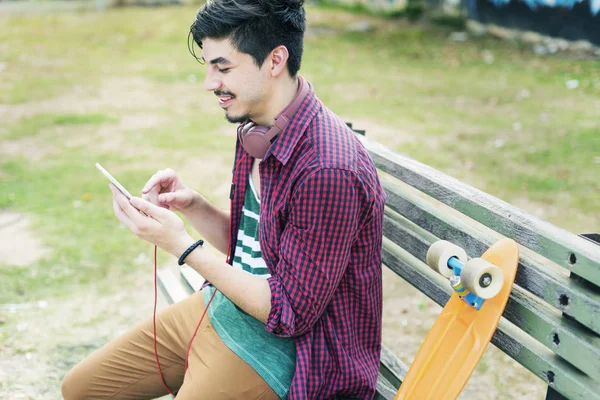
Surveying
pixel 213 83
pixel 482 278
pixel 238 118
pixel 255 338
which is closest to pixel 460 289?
pixel 482 278

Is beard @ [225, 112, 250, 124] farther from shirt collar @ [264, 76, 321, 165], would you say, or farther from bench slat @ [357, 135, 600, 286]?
bench slat @ [357, 135, 600, 286]

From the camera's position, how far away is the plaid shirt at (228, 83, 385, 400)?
2012mm

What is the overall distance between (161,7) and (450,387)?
48.8 feet

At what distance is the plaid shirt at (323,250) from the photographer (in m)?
2.01

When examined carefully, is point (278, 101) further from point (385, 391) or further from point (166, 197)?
point (385, 391)

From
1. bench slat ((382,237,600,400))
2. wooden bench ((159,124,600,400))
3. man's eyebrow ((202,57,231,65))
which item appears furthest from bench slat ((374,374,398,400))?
man's eyebrow ((202,57,231,65))

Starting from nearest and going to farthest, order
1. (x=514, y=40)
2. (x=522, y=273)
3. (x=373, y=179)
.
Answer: (x=522, y=273)
(x=373, y=179)
(x=514, y=40)

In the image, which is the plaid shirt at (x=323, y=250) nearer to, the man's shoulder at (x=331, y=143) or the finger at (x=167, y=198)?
the man's shoulder at (x=331, y=143)

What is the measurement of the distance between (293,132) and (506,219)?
725mm

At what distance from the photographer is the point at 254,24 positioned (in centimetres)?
221

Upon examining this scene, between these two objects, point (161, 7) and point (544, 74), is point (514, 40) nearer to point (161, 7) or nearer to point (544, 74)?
point (544, 74)

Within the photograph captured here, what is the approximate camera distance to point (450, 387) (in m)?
2.00

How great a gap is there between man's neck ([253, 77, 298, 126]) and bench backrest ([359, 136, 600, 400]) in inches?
23.3

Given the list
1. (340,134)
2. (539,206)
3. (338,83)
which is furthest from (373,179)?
(338,83)
